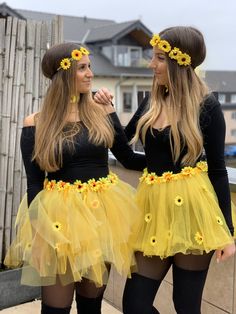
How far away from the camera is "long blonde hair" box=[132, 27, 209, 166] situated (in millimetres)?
1837

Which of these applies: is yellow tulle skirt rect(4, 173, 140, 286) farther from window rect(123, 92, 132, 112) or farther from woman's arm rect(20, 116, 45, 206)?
window rect(123, 92, 132, 112)

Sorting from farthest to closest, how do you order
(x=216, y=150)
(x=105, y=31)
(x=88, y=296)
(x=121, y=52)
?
(x=105, y=31) → (x=121, y=52) → (x=88, y=296) → (x=216, y=150)

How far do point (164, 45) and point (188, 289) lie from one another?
106 centimetres

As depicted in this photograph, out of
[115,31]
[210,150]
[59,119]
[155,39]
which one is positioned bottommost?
[210,150]

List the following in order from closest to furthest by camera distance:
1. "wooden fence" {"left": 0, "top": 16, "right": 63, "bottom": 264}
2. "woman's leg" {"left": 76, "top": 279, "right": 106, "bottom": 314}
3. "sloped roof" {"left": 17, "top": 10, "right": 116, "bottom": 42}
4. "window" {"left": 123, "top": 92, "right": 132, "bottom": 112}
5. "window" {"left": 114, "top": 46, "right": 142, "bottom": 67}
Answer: "woman's leg" {"left": 76, "top": 279, "right": 106, "bottom": 314} → "wooden fence" {"left": 0, "top": 16, "right": 63, "bottom": 264} → "window" {"left": 123, "top": 92, "right": 132, "bottom": 112} → "window" {"left": 114, "top": 46, "right": 142, "bottom": 67} → "sloped roof" {"left": 17, "top": 10, "right": 116, "bottom": 42}

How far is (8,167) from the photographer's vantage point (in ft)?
10.4

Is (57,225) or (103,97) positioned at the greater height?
(103,97)

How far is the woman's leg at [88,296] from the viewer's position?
6.75 feet

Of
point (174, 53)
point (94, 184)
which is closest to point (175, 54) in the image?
point (174, 53)

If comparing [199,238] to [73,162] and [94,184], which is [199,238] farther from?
[73,162]

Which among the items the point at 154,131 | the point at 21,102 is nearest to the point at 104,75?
the point at 21,102

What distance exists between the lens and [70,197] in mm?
1911

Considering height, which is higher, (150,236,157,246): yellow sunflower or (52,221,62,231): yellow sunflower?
(52,221,62,231): yellow sunflower

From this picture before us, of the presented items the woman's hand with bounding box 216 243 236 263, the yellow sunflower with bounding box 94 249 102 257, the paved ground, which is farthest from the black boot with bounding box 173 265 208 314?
the paved ground
